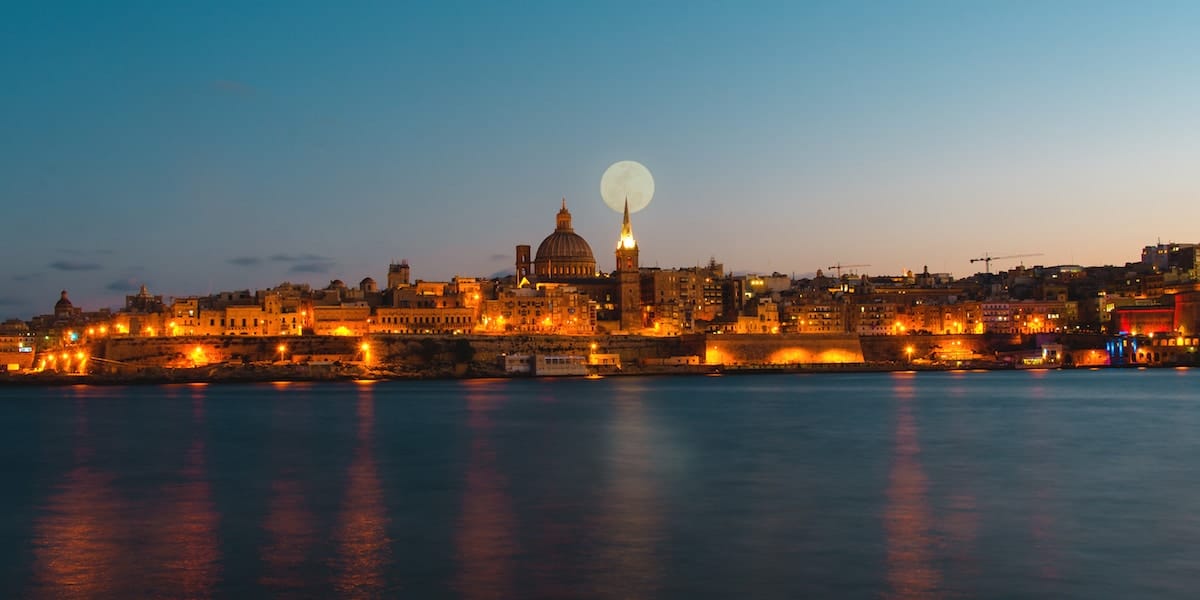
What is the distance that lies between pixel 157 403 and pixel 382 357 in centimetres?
1696

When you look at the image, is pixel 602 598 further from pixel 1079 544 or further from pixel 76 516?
pixel 76 516

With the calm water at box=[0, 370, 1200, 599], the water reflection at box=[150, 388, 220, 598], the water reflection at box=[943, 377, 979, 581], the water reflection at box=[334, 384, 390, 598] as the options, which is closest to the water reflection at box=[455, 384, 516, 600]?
the calm water at box=[0, 370, 1200, 599]

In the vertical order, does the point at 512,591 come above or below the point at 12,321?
below

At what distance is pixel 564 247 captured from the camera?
73062mm

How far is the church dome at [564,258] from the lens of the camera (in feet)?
237

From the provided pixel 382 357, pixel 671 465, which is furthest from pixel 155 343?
pixel 671 465

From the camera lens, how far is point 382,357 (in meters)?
50.6

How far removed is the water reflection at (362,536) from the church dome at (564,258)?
52076 mm

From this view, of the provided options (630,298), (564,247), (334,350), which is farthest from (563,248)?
(334,350)

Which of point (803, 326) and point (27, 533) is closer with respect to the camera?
point (27, 533)

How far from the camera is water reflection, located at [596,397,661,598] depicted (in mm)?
10438

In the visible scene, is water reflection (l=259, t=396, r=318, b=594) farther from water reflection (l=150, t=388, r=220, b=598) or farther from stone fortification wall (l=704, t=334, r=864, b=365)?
stone fortification wall (l=704, t=334, r=864, b=365)

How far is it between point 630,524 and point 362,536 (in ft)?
9.17

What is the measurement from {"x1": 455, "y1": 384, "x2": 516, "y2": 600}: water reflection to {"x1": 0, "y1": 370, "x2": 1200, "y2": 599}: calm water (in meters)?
0.04
